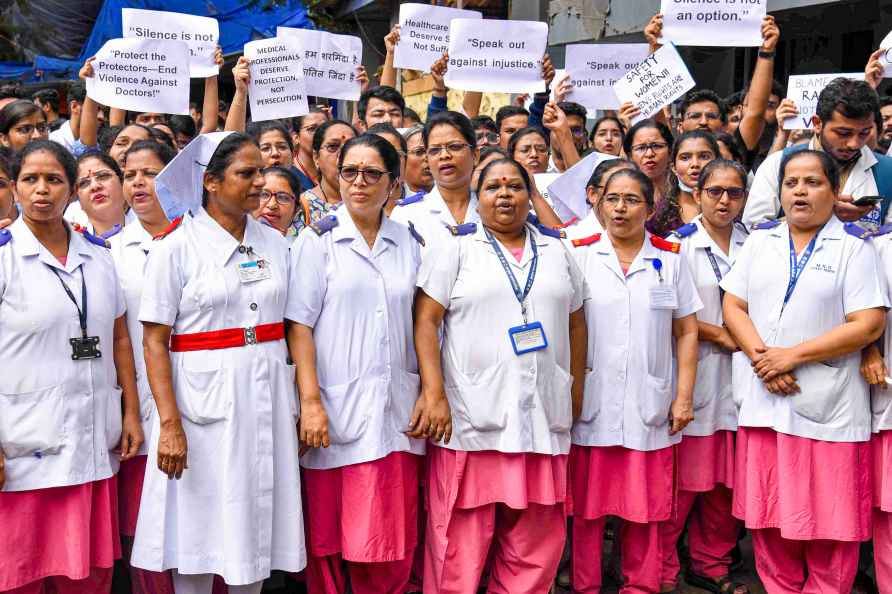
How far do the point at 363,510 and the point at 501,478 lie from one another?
59 centimetres

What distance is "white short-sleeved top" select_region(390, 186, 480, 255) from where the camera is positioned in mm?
4730

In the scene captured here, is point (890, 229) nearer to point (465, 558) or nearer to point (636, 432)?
point (636, 432)

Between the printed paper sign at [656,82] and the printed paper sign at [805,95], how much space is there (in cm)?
64

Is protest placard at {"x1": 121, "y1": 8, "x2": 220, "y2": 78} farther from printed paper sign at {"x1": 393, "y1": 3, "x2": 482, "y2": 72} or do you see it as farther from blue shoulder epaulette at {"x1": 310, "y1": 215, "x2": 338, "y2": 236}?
blue shoulder epaulette at {"x1": 310, "y1": 215, "x2": 338, "y2": 236}

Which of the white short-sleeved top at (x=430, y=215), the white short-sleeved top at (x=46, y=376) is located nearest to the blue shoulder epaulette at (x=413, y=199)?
the white short-sleeved top at (x=430, y=215)

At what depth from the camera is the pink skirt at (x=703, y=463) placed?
4.85 m

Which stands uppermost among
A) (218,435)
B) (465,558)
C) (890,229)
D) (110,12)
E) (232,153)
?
(110,12)

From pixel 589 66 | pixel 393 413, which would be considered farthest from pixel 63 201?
pixel 589 66

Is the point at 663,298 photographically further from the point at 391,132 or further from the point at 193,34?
the point at 193,34

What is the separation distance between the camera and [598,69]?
22.3 feet

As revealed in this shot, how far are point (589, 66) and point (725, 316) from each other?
9.05 feet

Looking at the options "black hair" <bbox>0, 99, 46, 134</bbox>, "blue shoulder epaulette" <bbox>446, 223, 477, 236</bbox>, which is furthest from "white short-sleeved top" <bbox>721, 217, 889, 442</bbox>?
"black hair" <bbox>0, 99, 46, 134</bbox>

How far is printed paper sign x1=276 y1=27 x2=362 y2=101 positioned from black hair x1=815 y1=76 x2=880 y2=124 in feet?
11.3

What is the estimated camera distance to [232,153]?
3.89 metres
